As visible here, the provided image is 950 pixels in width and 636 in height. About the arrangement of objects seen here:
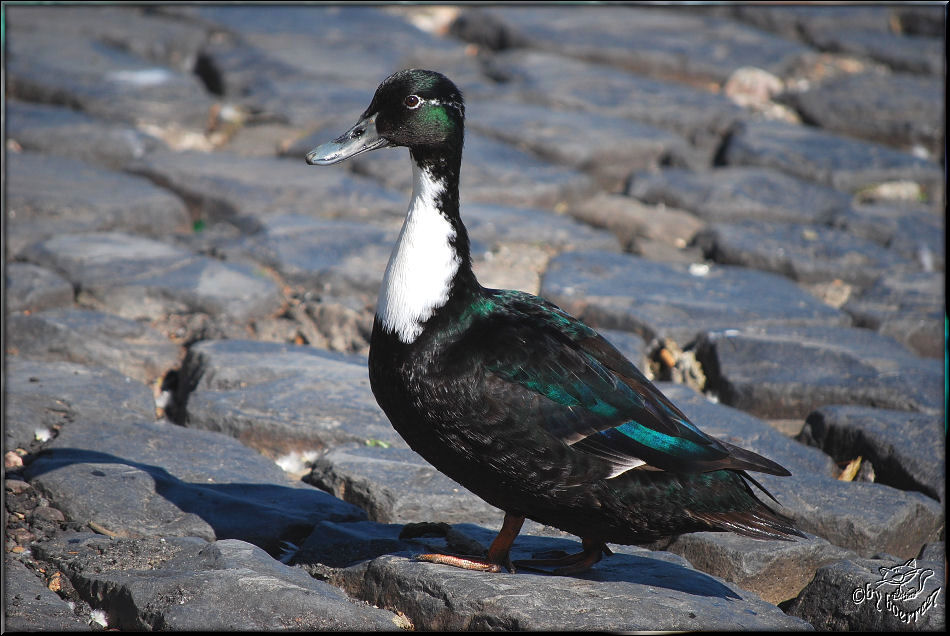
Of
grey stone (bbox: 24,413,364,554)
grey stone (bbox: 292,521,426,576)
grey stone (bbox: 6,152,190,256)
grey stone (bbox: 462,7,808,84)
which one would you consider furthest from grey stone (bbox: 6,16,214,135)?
grey stone (bbox: 292,521,426,576)

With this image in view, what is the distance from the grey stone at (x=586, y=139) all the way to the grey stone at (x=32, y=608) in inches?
152

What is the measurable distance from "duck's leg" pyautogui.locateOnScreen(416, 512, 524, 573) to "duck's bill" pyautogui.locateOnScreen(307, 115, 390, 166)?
3.46 ft

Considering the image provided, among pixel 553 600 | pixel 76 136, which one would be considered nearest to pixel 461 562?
pixel 553 600

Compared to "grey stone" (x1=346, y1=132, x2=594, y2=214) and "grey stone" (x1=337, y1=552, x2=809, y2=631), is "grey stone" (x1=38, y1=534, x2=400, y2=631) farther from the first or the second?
"grey stone" (x1=346, y1=132, x2=594, y2=214)

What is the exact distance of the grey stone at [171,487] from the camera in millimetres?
2666

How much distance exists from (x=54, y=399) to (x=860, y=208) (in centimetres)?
405

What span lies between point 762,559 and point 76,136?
4064 mm

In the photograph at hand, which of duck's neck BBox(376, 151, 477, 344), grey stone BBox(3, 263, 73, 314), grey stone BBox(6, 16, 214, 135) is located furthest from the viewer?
grey stone BBox(6, 16, 214, 135)

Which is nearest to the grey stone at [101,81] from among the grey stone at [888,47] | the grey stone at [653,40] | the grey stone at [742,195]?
the grey stone at [653,40]

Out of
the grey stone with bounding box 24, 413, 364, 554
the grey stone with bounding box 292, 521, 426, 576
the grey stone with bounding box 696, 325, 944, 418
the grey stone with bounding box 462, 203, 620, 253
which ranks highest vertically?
the grey stone with bounding box 462, 203, 620, 253

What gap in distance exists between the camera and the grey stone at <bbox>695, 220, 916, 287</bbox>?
460cm

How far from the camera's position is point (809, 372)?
3.72 metres

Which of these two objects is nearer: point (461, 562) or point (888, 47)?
point (461, 562)

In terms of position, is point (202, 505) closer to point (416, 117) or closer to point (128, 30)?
point (416, 117)
